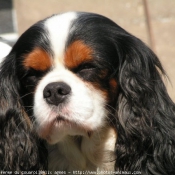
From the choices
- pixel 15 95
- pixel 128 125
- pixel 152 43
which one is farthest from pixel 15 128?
pixel 152 43

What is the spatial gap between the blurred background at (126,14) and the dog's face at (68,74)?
9.30ft

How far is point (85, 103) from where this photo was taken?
3074mm

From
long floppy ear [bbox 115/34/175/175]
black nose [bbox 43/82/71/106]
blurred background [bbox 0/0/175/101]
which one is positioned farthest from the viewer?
blurred background [bbox 0/0/175/101]

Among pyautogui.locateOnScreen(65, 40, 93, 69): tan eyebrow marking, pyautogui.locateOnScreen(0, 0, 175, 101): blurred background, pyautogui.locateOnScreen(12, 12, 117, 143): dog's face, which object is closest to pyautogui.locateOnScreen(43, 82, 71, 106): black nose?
pyautogui.locateOnScreen(12, 12, 117, 143): dog's face

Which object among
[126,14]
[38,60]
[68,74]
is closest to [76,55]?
[68,74]

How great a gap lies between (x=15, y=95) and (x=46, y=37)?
400mm

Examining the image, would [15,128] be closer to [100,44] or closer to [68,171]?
[68,171]

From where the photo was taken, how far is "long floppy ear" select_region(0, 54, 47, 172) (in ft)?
11.3

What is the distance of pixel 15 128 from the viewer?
345cm

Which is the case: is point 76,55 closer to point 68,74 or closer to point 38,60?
point 68,74

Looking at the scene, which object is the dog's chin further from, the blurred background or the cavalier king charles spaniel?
the blurred background

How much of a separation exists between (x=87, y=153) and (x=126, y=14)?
3087mm

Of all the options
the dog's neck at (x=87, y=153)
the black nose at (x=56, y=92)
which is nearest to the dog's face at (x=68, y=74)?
the black nose at (x=56, y=92)

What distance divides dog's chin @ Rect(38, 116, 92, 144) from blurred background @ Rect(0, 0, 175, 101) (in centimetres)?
312
